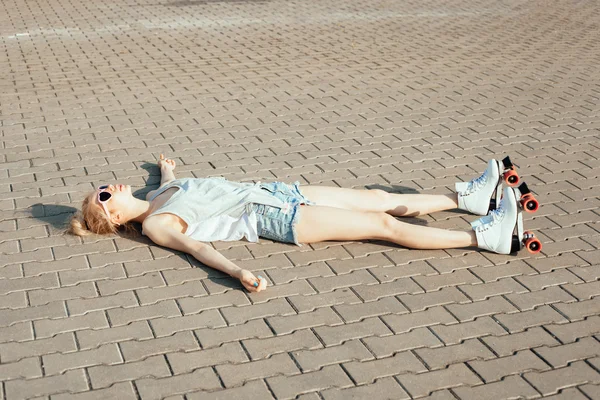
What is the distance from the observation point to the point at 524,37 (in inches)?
482

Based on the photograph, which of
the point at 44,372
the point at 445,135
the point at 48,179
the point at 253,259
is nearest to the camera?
the point at 44,372

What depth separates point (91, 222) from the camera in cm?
536

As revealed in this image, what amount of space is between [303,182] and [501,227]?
1.78 metres

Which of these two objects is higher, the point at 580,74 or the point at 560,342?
the point at 560,342

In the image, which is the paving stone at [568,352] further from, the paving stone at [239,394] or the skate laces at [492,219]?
the paving stone at [239,394]


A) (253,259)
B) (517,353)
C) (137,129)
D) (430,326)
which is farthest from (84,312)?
(137,129)

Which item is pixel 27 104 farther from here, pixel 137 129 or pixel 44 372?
pixel 44 372

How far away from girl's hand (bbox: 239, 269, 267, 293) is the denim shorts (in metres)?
0.62

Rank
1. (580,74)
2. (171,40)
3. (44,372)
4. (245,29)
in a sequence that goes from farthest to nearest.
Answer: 1. (245,29)
2. (171,40)
3. (580,74)
4. (44,372)

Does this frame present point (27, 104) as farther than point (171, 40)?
No

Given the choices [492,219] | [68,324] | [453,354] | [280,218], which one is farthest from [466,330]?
[68,324]

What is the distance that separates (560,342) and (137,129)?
4660 mm

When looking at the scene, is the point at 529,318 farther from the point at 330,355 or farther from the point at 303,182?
the point at 303,182

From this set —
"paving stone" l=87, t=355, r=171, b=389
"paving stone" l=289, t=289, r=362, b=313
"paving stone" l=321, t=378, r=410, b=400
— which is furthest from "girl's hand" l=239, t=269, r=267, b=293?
"paving stone" l=321, t=378, r=410, b=400
